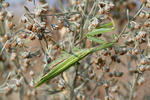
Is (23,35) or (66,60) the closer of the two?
(23,35)

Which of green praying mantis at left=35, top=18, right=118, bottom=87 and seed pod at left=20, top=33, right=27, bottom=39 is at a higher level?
seed pod at left=20, top=33, right=27, bottom=39

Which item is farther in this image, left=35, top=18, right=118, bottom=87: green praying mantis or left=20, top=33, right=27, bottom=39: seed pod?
left=35, top=18, right=118, bottom=87: green praying mantis

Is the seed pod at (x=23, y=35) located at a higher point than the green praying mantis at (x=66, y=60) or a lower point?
higher

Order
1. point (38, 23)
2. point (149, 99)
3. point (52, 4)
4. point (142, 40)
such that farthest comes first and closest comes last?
point (149, 99)
point (52, 4)
point (142, 40)
point (38, 23)

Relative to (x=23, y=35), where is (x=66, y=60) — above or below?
below

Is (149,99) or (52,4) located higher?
(52,4)

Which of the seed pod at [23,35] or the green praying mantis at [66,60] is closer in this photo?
the seed pod at [23,35]

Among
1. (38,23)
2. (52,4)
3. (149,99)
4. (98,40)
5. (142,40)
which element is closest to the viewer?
(38,23)

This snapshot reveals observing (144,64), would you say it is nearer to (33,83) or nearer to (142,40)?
(142,40)

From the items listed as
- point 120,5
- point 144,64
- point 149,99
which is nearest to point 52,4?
point 120,5

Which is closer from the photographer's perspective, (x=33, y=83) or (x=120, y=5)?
(x=33, y=83)

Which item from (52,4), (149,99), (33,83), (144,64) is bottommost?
(149,99)
